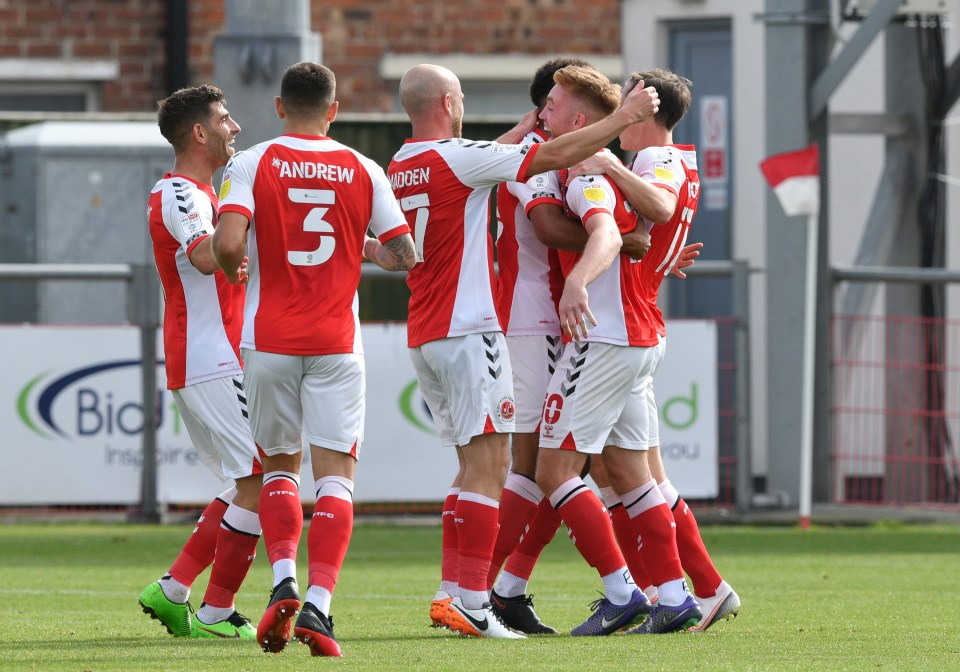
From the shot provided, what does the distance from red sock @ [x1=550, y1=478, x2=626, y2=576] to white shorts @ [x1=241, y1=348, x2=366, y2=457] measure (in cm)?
83

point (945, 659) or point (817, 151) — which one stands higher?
point (817, 151)

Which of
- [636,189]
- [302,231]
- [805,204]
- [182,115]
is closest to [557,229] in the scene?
[636,189]

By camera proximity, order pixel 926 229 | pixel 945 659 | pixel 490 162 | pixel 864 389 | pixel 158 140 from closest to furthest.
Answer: pixel 945 659 < pixel 490 162 < pixel 864 389 < pixel 926 229 < pixel 158 140

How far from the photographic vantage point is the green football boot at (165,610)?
7.06m

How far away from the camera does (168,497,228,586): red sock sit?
709cm

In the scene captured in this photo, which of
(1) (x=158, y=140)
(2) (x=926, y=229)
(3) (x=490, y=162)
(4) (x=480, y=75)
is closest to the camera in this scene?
(3) (x=490, y=162)

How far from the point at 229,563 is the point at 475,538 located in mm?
914

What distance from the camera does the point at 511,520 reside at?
7.19 metres

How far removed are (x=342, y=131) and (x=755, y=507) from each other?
405 centimetres

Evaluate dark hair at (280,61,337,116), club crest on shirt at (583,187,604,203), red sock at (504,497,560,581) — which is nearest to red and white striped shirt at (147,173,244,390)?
dark hair at (280,61,337,116)

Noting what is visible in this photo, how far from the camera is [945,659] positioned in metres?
6.03

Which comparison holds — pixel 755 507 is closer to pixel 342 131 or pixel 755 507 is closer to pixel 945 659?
pixel 342 131

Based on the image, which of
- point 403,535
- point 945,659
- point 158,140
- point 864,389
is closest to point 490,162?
point 945,659

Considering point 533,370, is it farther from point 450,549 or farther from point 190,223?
point 190,223
